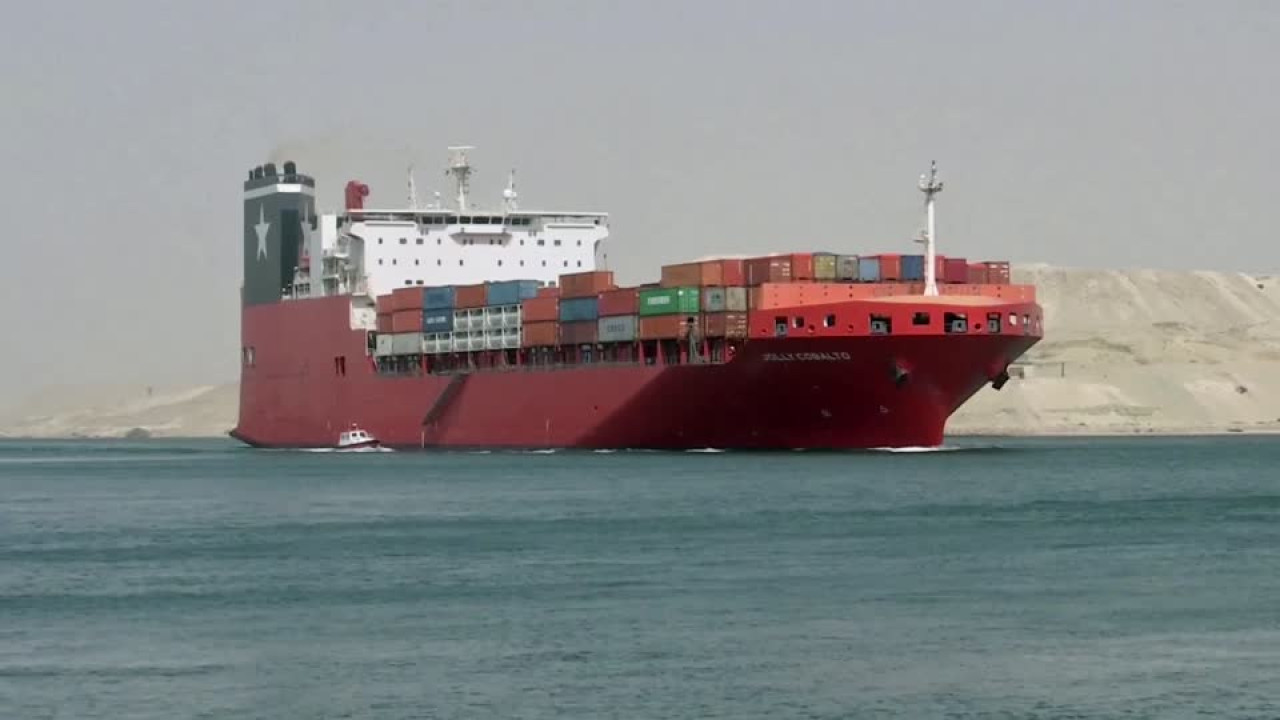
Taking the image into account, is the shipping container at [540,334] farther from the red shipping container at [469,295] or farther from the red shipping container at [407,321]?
the red shipping container at [407,321]

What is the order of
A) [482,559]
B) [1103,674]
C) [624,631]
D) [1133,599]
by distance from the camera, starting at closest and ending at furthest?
[1103,674] < [624,631] < [1133,599] < [482,559]

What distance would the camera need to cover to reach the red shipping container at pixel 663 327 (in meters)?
74.3

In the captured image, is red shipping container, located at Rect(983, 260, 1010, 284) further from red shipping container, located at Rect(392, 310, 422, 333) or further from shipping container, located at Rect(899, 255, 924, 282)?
red shipping container, located at Rect(392, 310, 422, 333)

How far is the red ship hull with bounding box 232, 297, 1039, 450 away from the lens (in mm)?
70750

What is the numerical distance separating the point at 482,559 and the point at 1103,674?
16.7m

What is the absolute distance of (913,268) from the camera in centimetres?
7450

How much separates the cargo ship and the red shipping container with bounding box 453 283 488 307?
120 millimetres

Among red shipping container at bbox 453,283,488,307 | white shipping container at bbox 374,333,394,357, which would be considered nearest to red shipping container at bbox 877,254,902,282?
red shipping container at bbox 453,283,488,307

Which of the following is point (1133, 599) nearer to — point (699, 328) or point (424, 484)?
point (424, 484)

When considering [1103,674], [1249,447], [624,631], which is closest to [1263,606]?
[1103,674]

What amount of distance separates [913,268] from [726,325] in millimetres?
6627

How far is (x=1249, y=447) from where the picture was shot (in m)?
107

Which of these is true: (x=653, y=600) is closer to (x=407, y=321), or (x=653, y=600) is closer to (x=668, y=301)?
(x=668, y=301)

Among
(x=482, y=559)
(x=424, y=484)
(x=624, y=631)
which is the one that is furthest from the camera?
(x=424, y=484)
